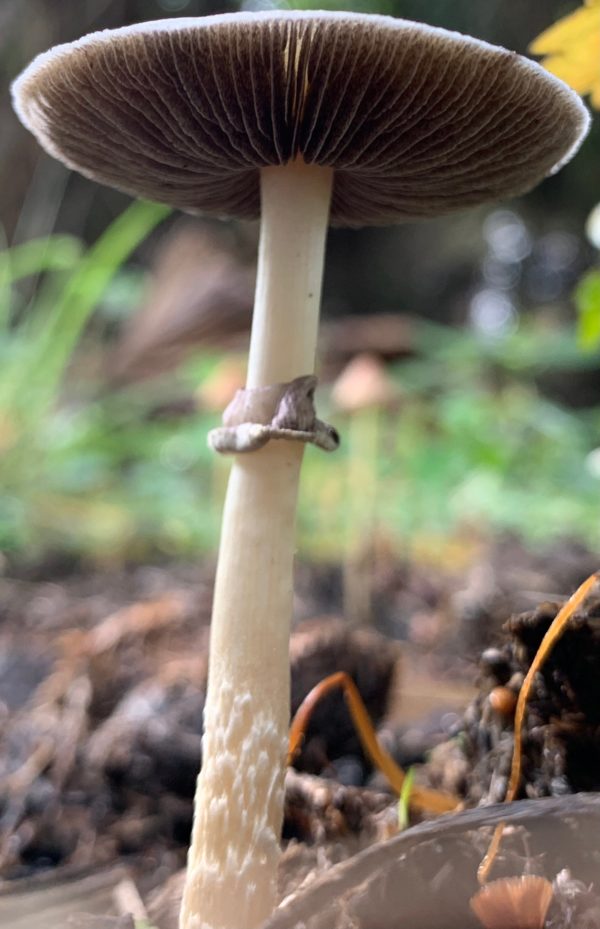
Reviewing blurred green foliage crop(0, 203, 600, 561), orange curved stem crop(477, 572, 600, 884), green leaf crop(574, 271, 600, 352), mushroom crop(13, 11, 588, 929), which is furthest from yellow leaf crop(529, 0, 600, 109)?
blurred green foliage crop(0, 203, 600, 561)

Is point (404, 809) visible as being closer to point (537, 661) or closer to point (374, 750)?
point (374, 750)

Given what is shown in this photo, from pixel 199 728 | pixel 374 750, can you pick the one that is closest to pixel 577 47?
pixel 374 750

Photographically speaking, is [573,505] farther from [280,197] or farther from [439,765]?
[280,197]

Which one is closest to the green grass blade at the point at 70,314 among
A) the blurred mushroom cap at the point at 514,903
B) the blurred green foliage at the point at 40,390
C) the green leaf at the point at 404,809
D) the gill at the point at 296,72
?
the blurred green foliage at the point at 40,390

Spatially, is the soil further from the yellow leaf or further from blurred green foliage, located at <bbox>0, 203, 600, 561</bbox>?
blurred green foliage, located at <bbox>0, 203, 600, 561</bbox>

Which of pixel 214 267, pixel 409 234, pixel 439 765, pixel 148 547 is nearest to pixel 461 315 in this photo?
pixel 409 234
